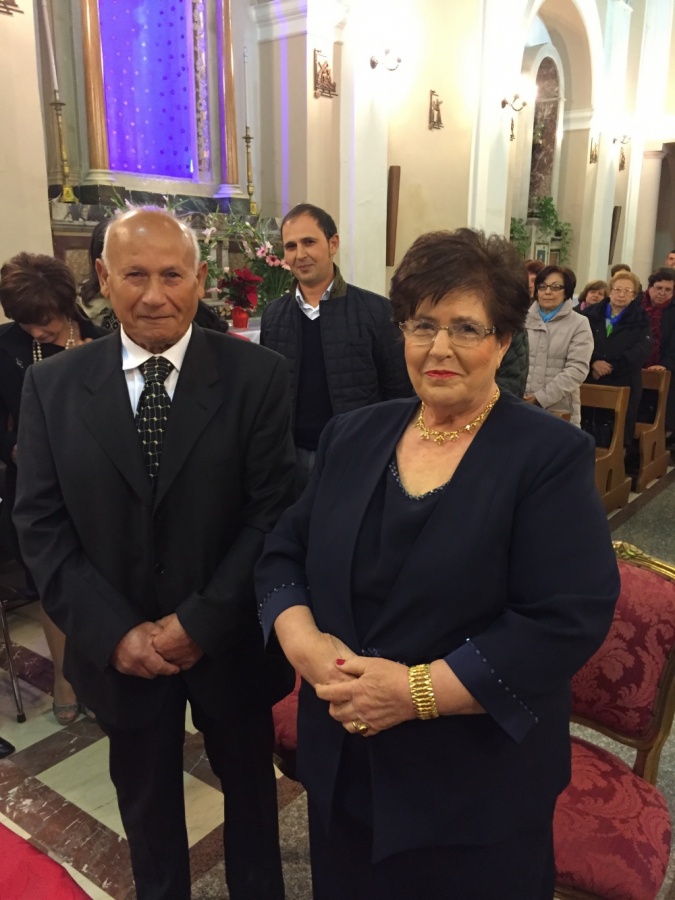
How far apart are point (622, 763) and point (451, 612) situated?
940 millimetres

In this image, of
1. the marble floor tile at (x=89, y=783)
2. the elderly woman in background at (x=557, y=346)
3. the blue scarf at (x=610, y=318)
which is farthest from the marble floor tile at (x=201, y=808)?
the blue scarf at (x=610, y=318)

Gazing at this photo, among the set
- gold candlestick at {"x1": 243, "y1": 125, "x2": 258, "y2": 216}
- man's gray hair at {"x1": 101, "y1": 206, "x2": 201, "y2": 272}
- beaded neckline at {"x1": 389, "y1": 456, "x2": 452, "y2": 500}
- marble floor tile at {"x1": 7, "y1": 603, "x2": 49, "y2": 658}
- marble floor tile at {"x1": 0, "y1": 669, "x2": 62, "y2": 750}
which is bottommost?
marble floor tile at {"x1": 7, "y1": 603, "x2": 49, "y2": 658}

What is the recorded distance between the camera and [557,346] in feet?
15.4

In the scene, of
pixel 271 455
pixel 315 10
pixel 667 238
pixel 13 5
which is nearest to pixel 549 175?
pixel 667 238

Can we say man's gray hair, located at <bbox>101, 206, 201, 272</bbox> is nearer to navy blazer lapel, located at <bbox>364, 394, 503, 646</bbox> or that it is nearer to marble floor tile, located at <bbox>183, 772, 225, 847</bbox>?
navy blazer lapel, located at <bbox>364, 394, 503, 646</bbox>

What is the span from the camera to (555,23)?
35.9 feet

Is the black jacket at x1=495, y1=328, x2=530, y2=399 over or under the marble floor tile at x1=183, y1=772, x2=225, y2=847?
over

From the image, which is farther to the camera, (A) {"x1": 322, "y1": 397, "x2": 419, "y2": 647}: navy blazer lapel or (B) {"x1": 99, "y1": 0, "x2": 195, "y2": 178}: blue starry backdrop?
(B) {"x1": 99, "y1": 0, "x2": 195, "y2": 178}: blue starry backdrop

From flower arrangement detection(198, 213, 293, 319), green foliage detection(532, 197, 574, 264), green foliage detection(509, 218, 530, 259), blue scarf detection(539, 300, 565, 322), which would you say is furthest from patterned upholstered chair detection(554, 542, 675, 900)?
green foliage detection(532, 197, 574, 264)

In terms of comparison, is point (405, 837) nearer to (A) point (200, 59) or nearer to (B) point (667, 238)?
(A) point (200, 59)


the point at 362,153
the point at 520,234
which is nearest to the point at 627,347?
the point at 362,153

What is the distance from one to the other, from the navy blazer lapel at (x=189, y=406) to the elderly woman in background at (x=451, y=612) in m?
0.34

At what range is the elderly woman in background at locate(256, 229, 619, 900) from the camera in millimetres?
1147

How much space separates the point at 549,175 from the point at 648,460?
7.64 metres
